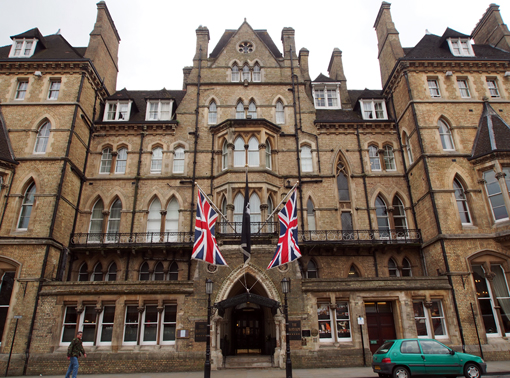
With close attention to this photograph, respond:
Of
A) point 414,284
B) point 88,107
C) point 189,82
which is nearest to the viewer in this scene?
point 414,284

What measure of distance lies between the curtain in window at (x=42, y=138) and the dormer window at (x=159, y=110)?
611 centimetres

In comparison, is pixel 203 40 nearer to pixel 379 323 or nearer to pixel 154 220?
pixel 154 220

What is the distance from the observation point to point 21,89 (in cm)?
2152

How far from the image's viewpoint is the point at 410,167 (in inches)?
849

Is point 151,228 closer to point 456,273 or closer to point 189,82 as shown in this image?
point 189,82

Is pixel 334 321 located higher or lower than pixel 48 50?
lower

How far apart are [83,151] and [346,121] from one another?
680 inches

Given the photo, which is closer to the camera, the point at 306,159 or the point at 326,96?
the point at 306,159

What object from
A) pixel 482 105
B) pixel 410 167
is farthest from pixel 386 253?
pixel 482 105

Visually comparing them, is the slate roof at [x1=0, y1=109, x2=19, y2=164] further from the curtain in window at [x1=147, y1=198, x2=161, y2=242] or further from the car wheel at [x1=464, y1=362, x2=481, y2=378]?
the car wheel at [x1=464, y1=362, x2=481, y2=378]

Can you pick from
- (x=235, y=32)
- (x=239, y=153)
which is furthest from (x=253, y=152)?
(x=235, y=32)

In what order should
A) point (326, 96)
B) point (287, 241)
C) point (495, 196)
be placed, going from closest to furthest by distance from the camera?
1. point (287, 241)
2. point (495, 196)
3. point (326, 96)

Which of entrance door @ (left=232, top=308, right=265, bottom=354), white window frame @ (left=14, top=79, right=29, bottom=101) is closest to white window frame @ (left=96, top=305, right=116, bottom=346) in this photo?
entrance door @ (left=232, top=308, right=265, bottom=354)

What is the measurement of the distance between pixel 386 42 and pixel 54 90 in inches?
899
